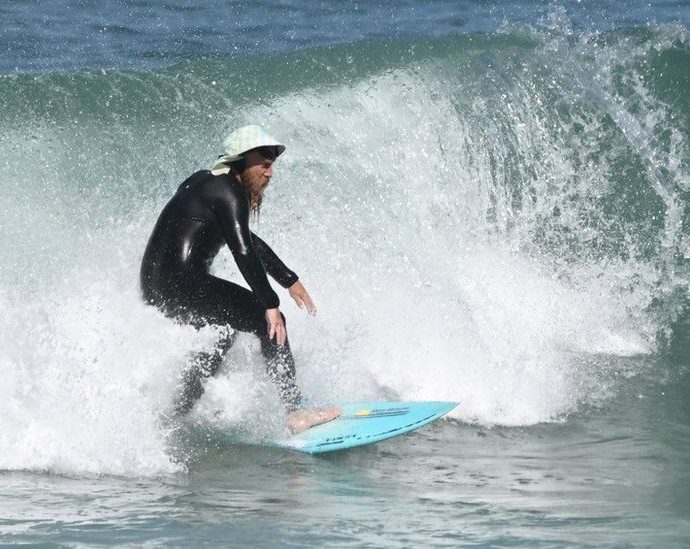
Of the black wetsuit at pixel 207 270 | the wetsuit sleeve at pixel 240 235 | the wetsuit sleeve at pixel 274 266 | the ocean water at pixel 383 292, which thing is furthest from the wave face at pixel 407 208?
the wetsuit sleeve at pixel 240 235

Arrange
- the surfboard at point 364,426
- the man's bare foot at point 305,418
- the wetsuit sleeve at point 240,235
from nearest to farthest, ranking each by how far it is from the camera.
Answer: the wetsuit sleeve at point 240,235
the surfboard at point 364,426
the man's bare foot at point 305,418

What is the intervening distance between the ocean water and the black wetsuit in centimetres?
13

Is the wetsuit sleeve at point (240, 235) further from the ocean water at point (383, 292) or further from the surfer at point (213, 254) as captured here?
the ocean water at point (383, 292)

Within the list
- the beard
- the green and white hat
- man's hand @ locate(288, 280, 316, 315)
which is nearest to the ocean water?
man's hand @ locate(288, 280, 316, 315)

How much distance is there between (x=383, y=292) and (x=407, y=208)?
1.12 m

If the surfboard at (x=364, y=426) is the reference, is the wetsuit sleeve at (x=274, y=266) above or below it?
above

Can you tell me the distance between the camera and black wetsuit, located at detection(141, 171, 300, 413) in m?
5.69

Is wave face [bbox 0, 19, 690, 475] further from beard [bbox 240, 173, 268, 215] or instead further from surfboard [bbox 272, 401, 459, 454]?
beard [bbox 240, 173, 268, 215]

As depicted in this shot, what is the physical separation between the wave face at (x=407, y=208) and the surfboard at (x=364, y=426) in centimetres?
23

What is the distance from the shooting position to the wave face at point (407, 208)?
6957mm

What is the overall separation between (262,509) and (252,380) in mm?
1283

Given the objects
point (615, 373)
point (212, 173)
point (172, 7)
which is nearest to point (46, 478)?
point (212, 173)

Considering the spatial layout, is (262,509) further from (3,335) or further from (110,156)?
(110,156)

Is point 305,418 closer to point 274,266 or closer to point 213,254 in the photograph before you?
point 274,266
